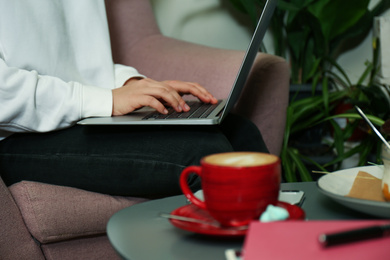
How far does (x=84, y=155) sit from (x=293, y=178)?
0.87m

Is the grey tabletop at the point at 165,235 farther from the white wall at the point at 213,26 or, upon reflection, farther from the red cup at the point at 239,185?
the white wall at the point at 213,26

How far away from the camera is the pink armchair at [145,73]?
87 centimetres

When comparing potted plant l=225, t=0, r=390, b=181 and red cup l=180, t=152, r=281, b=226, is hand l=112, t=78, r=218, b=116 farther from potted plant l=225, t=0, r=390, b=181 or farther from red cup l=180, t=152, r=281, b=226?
potted plant l=225, t=0, r=390, b=181

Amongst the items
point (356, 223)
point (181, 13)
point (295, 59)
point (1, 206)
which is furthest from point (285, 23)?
point (356, 223)

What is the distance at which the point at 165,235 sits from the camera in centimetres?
55

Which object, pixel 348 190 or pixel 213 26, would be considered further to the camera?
pixel 213 26

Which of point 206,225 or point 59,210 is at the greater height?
point 206,225

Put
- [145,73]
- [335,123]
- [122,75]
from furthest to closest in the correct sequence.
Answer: [335,123]
[145,73]
[122,75]

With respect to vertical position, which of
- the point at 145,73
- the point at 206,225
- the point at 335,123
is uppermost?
the point at 206,225

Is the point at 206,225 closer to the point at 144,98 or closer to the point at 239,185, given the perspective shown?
the point at 239,185

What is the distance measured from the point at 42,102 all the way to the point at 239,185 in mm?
575

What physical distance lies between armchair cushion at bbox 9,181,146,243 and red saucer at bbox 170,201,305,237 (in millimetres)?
367

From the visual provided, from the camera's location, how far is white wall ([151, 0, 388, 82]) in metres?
2.17

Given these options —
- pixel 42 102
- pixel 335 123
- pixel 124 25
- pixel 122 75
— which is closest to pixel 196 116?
pixel 42 102
